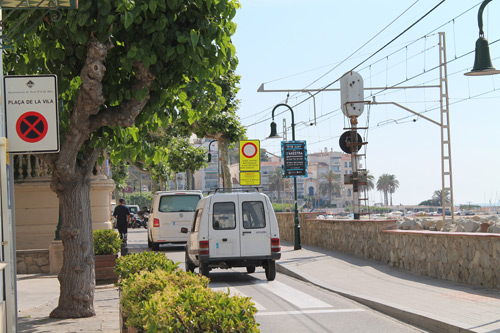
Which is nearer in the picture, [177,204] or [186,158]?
[177,204]

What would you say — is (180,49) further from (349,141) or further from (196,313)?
(349,141)

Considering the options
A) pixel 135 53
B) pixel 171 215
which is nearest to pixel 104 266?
pixel 135 53

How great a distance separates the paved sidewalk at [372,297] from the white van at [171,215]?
7.08 m

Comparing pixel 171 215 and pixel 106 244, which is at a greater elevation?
pixel 171 215

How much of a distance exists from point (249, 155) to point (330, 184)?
129 metres

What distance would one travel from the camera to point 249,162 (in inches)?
1208

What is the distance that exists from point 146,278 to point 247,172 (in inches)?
943

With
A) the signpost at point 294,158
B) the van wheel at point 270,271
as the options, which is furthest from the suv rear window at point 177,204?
the van wheel at point 270,271

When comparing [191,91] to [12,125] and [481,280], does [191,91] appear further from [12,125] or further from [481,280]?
[481,280]

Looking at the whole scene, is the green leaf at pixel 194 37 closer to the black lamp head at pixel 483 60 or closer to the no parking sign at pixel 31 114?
the no parking sign at pixel 31 114

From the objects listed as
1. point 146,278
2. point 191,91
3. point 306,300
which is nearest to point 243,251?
point 306,300

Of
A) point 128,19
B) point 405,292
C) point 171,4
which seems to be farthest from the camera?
point 405,292

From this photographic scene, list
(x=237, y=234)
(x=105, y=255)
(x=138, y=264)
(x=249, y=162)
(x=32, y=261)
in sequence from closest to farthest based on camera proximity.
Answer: (x=138, y=264) < (x=105, y=255) < (x=237, y=234) < (x=32, y=261) < (x=249, y=162)

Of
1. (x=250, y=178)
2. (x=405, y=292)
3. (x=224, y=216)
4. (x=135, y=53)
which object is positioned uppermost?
(x=135, y=53)
